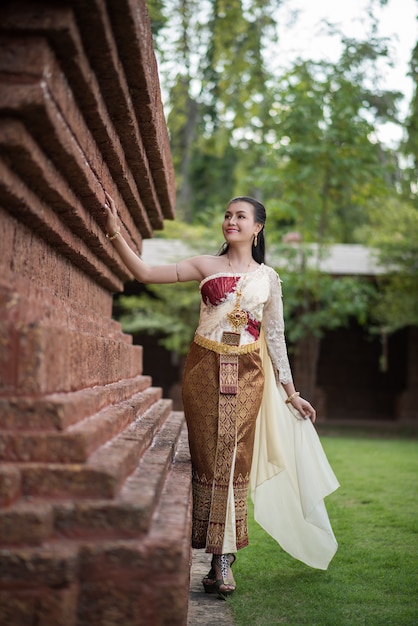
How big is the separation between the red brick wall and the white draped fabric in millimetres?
1412

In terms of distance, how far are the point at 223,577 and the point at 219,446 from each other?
0.59 metres

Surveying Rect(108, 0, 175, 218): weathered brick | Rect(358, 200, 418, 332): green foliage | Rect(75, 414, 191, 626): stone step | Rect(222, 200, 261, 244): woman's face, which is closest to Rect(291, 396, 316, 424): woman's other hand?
Rect(222, 200, 261, 244): woman's face

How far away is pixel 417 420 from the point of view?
587 inches

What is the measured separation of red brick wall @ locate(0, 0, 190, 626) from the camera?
70.4 inches

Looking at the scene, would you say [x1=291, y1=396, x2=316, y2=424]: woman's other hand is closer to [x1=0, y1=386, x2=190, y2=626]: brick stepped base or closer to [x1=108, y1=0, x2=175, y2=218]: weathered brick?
[x1=108, y1=0, x2=175, y2=218]: weathered brick

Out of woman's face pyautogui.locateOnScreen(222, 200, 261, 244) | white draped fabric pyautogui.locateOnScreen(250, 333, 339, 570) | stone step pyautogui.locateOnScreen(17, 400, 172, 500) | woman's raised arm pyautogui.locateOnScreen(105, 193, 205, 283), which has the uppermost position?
woman's face pyautogui.locateOnScreen(222, 200, 261, 244)

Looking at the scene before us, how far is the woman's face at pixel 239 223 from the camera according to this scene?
12.1 ft

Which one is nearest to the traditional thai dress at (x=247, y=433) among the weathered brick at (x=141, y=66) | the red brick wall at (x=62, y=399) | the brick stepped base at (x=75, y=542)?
the weathered brick at (x=141, y=66)

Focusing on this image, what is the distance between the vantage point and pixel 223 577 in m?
3.42

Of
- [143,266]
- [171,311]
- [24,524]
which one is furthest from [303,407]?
[171,311]

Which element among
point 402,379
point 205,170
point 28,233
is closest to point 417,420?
point 402,379

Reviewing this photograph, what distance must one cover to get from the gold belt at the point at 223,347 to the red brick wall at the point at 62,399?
1.03 m

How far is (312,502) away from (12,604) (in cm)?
Result: 232

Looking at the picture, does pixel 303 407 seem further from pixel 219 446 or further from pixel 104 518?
pixel 104 518
